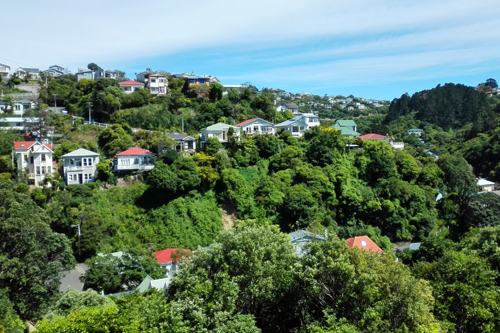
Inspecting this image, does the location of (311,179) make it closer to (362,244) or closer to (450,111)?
(362,244)

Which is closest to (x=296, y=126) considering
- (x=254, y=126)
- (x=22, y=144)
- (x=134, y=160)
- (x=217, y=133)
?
(x=254, y=126)

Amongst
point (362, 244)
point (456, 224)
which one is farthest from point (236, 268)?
point (456, 224)

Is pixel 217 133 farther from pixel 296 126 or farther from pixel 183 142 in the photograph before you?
pixel 296 126

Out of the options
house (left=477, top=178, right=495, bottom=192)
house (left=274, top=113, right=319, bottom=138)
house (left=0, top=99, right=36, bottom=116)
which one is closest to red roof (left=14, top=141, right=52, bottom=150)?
house (left=0, top=99, right=36, bottom=116)

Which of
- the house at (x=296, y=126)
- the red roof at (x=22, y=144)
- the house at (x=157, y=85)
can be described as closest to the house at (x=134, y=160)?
the red roof at (x=22, y=144)

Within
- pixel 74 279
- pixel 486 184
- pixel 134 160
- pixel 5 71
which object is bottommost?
pixel 74 279

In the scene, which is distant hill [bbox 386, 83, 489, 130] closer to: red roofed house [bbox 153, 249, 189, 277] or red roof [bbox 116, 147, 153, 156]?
red roof [bbox 116, 147, 153, 156]
